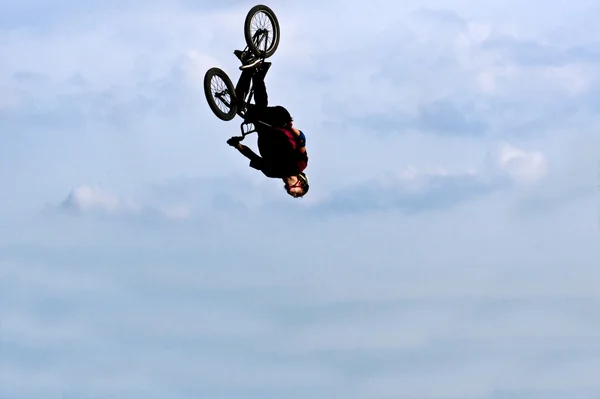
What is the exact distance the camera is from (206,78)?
34625mm

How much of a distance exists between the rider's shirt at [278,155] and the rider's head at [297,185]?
17 cm

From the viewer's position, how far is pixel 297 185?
35.8m

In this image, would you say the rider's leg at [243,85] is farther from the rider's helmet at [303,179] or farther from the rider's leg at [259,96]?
the rider's helmet at [303,179]

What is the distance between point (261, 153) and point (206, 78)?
2.56 meters

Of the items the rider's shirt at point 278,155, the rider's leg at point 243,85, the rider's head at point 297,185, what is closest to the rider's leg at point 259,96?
the rider's leg at point 243,85

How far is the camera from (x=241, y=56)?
117 feet

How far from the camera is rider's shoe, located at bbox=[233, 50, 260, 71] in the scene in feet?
116

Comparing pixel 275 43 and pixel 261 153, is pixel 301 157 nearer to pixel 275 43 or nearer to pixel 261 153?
pixel 261 153

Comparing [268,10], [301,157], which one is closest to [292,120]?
[301,157]

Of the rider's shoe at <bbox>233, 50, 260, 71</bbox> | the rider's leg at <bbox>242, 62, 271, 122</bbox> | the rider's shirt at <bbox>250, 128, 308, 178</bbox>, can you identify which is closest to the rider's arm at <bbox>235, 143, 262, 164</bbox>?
the rider's shirt at <bbox>250, 128, 308, 178</bbox>

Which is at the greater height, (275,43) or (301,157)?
(275,43)

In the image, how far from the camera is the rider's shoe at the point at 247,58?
116ft

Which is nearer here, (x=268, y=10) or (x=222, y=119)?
(x=222, y=119)

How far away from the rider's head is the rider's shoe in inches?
125
